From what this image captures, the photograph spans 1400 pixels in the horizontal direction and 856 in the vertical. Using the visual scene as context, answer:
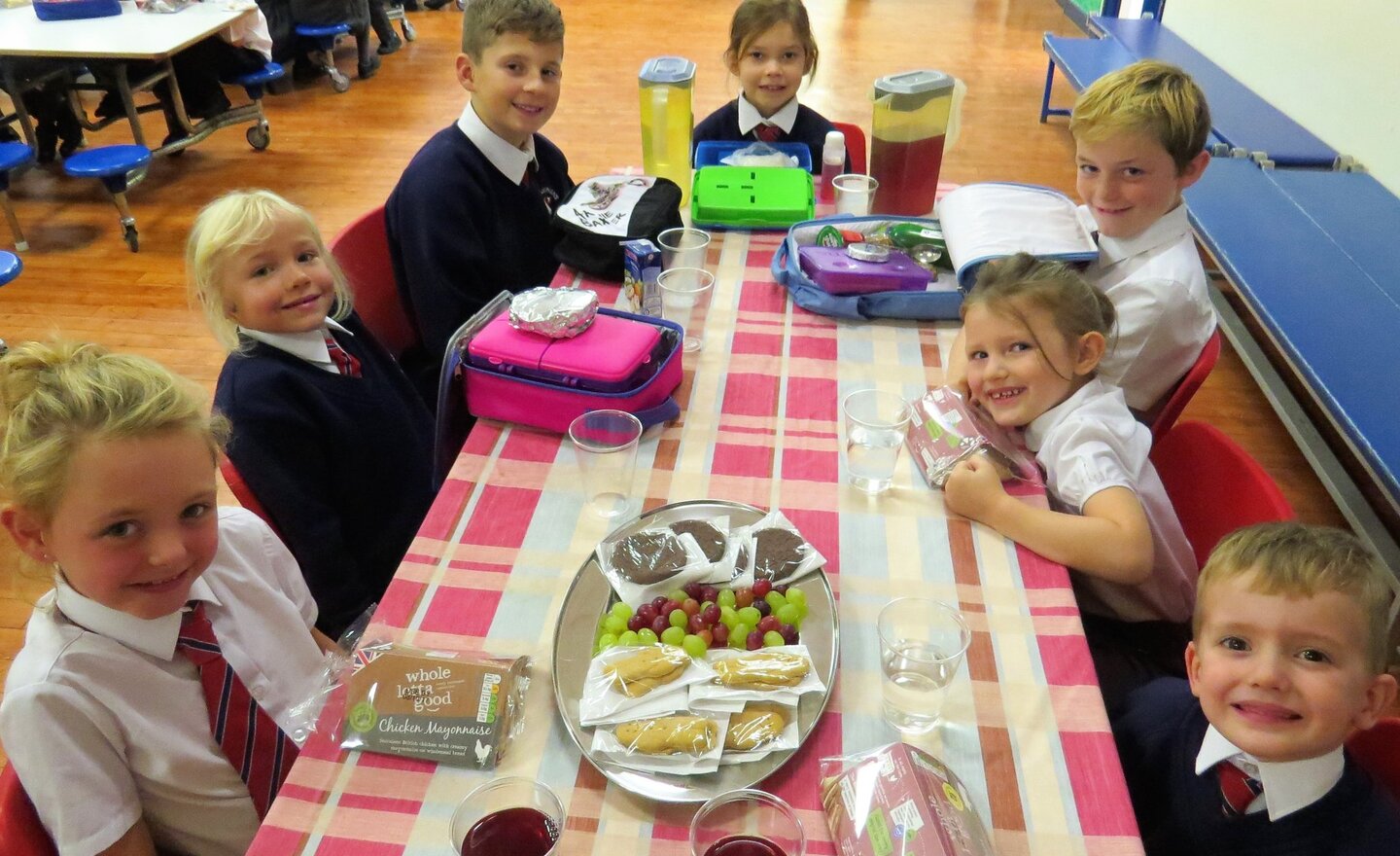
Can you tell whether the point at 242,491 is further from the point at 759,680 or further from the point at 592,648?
the point at 759,680

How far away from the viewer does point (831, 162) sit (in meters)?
2.28

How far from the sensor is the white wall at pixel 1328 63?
3.01m

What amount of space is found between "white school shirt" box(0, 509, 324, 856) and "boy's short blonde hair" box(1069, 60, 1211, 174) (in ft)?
5.22

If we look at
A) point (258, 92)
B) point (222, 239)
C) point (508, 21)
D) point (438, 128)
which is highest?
point (508, 21)

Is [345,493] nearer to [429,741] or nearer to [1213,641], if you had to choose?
[429,741]

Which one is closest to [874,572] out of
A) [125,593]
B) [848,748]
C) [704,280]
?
[848,748]

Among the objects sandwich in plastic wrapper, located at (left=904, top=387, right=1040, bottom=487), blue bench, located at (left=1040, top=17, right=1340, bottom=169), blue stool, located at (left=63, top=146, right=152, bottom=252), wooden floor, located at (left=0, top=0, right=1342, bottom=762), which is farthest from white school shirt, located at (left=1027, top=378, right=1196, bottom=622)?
blue stool, located at (left=63, top=146, right=152, bottom=252)

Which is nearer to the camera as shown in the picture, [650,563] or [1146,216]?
[650,563]

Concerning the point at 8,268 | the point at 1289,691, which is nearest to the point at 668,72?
the point at 1289,691

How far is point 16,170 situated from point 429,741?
4.87 meters

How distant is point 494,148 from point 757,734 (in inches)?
60.9

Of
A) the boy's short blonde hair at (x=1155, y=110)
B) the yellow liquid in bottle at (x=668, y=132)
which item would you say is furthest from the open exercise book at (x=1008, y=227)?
the yellow liquid in bottle at (x=668, y=132)

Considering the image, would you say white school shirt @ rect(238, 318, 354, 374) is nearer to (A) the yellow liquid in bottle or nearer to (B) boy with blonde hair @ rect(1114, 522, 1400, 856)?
(A) the yellow liquid in bottle

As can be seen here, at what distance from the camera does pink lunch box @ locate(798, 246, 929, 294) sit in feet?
5.79
